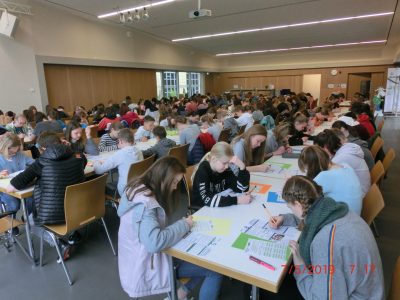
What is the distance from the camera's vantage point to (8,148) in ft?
10.4

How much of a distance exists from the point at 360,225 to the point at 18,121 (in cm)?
670

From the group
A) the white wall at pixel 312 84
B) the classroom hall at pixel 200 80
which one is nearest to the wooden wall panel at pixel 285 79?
the classroom hall at pixel 200 80

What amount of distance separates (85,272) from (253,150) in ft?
7.11

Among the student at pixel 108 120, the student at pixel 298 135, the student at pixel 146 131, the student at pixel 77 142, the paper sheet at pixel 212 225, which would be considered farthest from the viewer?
the student at pixel 108 120

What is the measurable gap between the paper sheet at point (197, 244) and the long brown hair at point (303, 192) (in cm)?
52

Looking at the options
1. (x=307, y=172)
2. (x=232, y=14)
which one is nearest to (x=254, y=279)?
(x=307, y=172)

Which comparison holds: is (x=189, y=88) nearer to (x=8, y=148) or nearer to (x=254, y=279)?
(x=8, y=148)

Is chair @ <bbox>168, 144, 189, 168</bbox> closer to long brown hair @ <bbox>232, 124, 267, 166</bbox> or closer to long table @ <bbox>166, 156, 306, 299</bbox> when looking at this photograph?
long brown hair @ <bbox>232, 124, 267, 166</bbox>

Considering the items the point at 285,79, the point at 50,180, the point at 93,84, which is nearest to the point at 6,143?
the point at 50,180

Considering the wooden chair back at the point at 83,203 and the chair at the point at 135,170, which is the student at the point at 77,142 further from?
the wooden chair back at the point at 83,203

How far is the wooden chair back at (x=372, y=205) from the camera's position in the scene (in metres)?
2.14

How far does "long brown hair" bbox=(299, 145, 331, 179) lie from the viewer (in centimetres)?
213

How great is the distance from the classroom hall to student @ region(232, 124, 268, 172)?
16 centimetres

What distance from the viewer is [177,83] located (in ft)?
52.6
